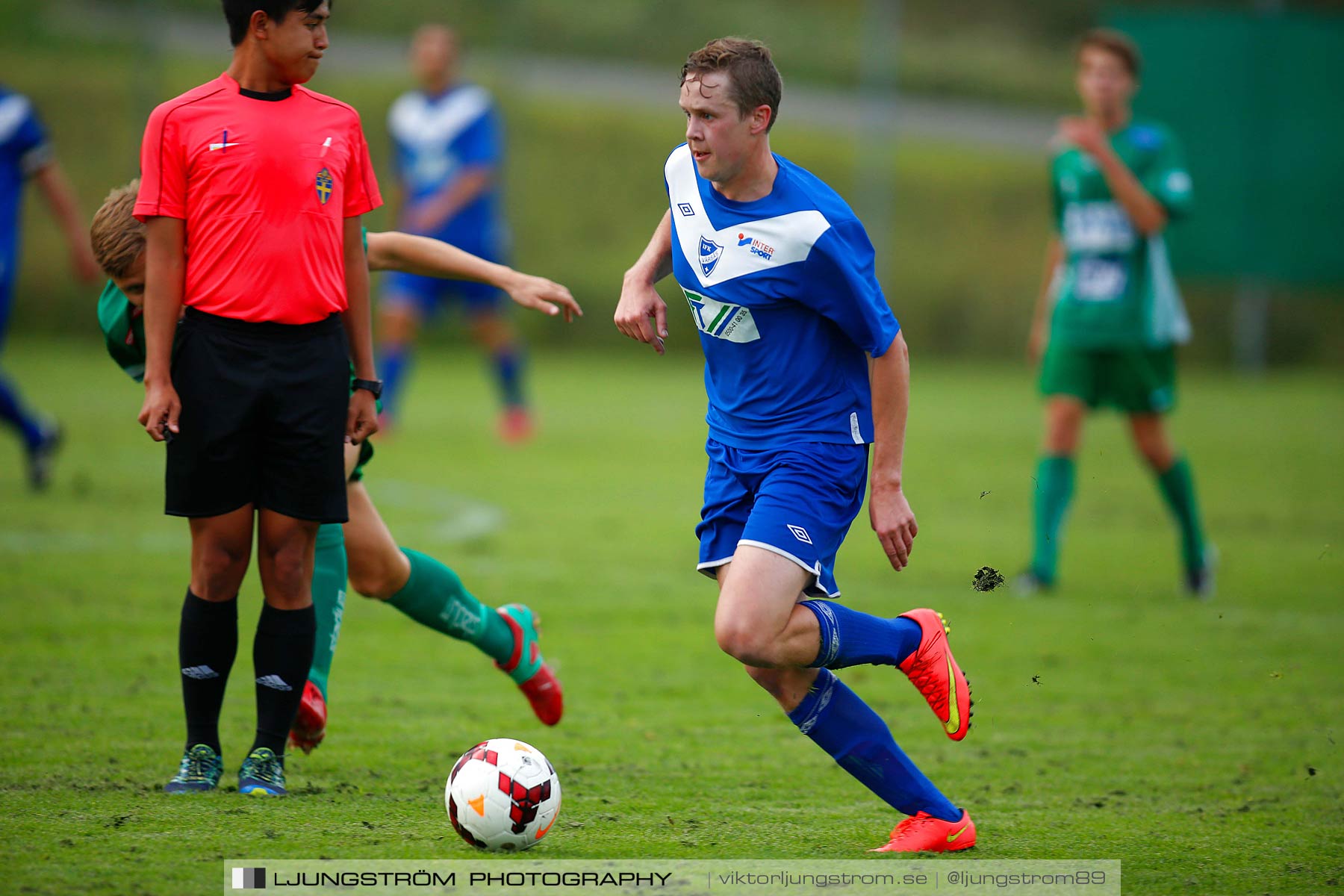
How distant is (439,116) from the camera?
11.2m

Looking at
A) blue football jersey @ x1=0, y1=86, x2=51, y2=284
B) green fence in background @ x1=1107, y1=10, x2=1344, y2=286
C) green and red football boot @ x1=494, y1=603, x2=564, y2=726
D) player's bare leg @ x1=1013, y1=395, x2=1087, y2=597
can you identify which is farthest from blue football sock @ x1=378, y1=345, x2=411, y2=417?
green fence in background @ x1=1107, y1=10, x2=1344, y2=286

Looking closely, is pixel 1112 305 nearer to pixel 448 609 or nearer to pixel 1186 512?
pixel 1186 512

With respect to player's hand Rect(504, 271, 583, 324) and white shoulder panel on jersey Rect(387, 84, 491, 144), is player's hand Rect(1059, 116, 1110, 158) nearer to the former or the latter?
player's hand Rect(504, 271, 583, 324)

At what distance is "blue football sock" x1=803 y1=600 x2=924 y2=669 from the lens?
3.49 metres

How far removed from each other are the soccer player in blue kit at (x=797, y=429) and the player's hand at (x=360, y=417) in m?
0.74

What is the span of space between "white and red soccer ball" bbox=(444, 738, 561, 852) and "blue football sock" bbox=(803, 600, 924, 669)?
698 mm

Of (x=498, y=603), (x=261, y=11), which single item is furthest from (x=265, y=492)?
(x=498, y=603)

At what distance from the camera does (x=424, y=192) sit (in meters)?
11.4

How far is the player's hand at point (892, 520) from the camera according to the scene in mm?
3512

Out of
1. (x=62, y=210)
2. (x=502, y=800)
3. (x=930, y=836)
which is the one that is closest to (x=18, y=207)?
(x=62, y=210)

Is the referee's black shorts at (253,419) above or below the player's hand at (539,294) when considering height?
below

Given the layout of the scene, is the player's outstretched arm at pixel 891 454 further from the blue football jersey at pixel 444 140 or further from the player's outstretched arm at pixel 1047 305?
the blue football jersey at pixel 444 140

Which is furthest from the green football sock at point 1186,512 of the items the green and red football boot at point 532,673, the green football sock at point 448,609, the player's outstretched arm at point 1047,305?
the green football sock at point 448,609

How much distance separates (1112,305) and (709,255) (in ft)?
13.3
